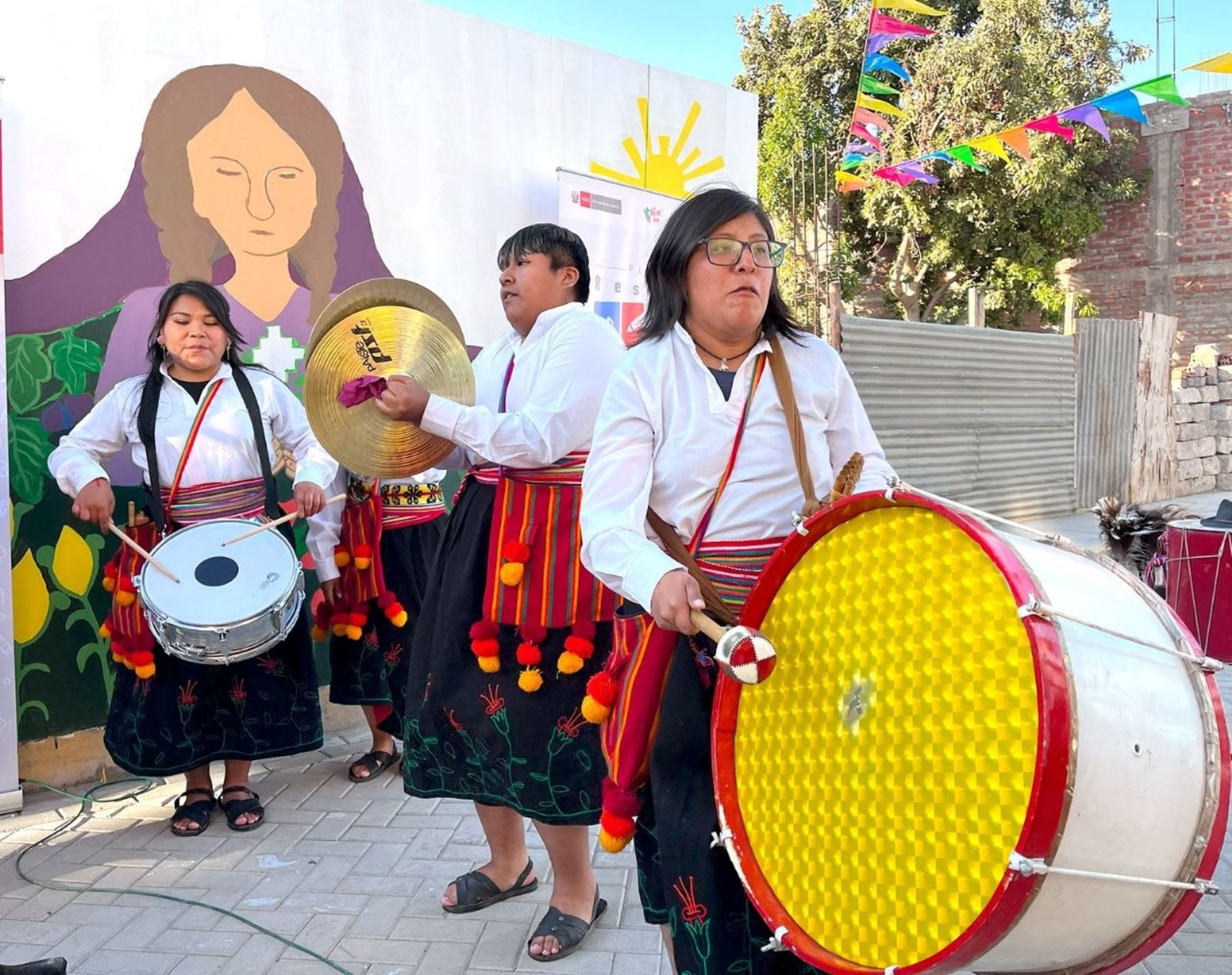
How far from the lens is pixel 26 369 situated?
12.7 ft

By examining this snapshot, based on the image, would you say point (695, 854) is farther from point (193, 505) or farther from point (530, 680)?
point (193, 505)

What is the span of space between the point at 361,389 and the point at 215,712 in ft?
5.34

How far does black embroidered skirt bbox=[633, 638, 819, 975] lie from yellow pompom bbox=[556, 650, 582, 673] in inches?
29.1

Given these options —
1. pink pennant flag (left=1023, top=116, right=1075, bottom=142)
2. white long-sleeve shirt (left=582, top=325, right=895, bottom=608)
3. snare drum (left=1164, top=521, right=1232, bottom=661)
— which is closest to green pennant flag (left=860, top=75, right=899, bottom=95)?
pink pennant flag (left=1023, top=116, right=1075, bottom=142)

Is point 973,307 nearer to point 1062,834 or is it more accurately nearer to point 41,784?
point 41,784

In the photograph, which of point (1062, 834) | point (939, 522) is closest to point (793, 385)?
point (939, 522)

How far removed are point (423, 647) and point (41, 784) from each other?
6.82 ft

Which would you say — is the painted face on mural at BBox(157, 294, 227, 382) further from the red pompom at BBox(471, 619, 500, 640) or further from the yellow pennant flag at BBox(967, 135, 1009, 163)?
the yellow pennant flag at BBox(967, 135, 1009, 163)

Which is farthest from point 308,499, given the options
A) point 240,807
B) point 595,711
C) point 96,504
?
point 595,711

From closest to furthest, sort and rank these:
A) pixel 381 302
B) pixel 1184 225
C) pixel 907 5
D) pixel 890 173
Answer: pixel 381 302, pixel 907 5, pixel 890 173, pixel 1184 225

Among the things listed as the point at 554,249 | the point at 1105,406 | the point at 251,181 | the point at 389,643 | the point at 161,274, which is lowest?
Answer: the point at 389,643

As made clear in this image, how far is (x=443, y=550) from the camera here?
2.86 metres

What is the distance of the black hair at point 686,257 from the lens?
1908 mm

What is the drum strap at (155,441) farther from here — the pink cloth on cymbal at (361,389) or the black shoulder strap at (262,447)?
the pink cloth on cymbal at (361,389)
